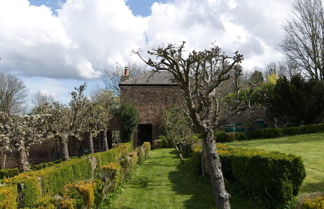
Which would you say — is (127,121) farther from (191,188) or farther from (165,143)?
(191,188)

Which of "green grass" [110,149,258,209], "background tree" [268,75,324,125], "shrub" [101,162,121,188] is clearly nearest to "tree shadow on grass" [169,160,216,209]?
"green grass" [110,149,258,209]

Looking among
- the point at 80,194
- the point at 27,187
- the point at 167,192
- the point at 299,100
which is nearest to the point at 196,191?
the point at 167,192

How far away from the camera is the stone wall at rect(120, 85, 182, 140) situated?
89.4ft

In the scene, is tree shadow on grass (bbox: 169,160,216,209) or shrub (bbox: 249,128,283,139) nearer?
tree shadow on grass (bbox: 169,160,216,209)

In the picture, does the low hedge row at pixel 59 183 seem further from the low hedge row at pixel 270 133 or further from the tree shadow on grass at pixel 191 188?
the low hedge row at pixel 270 133

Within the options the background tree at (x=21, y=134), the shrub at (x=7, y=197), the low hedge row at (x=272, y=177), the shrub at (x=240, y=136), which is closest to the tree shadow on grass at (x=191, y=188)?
the low hedge row at (x=272, y=177)

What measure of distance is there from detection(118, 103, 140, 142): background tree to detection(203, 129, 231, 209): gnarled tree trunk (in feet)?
64.4

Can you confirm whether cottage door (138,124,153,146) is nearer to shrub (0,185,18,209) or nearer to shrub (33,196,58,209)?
shrub (0,185,18,209)

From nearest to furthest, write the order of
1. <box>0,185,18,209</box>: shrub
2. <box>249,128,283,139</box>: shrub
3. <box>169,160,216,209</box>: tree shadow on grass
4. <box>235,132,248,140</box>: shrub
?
1. <box>0,185,18,209</box>: shrub
2. <box>169,160,216,209</box>: tree shadow on grass
3. <box>249,128,283,139</box>: shrub
4. <box>235,132,248,140</box>: shrub

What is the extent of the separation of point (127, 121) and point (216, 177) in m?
19.9

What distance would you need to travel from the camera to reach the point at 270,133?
2214 centimetres

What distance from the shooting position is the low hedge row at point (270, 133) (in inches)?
840

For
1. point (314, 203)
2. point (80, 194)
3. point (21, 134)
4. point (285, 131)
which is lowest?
point (80, 194)

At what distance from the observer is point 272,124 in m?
25.6
